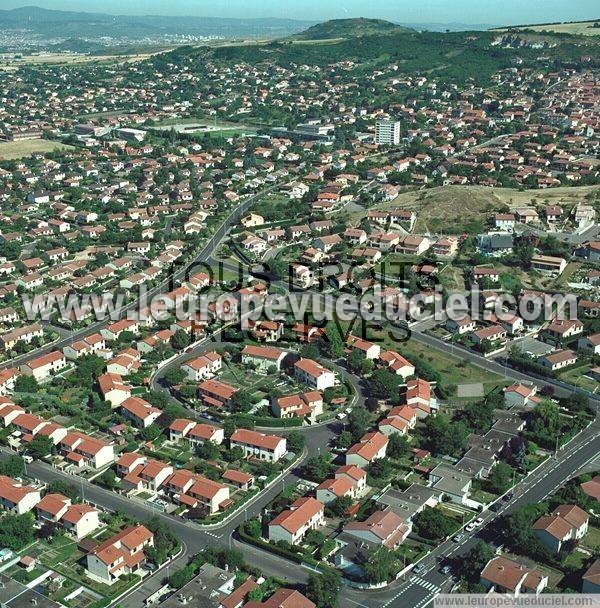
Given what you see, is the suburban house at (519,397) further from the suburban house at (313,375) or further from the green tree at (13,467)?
the green tree at (13,467)

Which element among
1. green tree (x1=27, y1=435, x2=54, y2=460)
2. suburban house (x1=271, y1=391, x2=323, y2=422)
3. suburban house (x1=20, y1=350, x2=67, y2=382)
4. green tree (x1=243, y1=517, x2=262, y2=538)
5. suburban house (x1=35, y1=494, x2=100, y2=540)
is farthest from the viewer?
suburban house (x1=20, y1=350, x2=67, y2=382)

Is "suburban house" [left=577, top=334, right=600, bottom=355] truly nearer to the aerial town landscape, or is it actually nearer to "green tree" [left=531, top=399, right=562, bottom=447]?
the aerial town landscape

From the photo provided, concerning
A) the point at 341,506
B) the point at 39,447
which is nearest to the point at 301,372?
the point at 341,506

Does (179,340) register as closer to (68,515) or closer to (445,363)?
(445,363)

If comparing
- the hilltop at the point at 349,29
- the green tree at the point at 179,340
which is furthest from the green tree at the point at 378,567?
the hilltop at the point at 349,29

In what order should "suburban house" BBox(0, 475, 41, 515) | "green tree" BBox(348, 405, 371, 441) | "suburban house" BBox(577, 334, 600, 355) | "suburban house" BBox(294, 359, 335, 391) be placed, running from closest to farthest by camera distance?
1. "suburban house" BBox(0, 475, 41, 515)
2. "green tree" BBox(348, 405, 371, 441)
3. "suburban house" BBox(294, 359, 335, 391)
4. "suburban house" BBox(577, 334, 600, 355)

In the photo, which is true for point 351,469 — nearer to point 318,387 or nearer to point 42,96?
point 318,387

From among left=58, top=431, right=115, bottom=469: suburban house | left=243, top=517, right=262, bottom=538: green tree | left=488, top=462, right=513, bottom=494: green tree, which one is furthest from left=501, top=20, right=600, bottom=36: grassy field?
left=243, top=517, right=262, bottom=538: green tree
